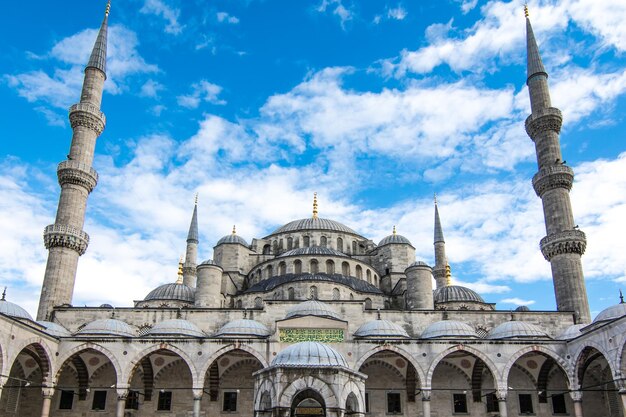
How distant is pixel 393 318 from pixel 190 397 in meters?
7.61

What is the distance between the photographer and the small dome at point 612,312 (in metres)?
16.9

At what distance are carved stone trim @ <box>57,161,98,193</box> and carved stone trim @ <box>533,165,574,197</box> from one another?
18.3 m

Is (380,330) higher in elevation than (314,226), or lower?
lower

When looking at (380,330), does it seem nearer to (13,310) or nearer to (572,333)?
(572,333)

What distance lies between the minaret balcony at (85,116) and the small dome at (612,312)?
20.4 m

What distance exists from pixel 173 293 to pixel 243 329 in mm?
7350

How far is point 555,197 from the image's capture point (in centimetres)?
2247

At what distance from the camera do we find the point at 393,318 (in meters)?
20.5

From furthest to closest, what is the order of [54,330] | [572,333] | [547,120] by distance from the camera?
[547,120] → [54,330] → [572,333]

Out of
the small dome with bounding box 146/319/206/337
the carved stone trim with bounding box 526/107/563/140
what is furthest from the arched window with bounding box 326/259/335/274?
the carved stone trim with bounding box 526/107/563/140

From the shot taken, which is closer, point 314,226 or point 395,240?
point 395,240

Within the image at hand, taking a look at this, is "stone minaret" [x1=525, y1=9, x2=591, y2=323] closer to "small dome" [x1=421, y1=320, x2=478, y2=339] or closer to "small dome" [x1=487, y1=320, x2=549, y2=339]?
"small dome" [x1=487, y1=320, x2=549, y2=339]

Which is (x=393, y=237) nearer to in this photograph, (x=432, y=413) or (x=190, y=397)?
(x=432, y=413)

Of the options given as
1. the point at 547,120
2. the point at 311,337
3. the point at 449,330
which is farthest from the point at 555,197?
the point at 311,337
